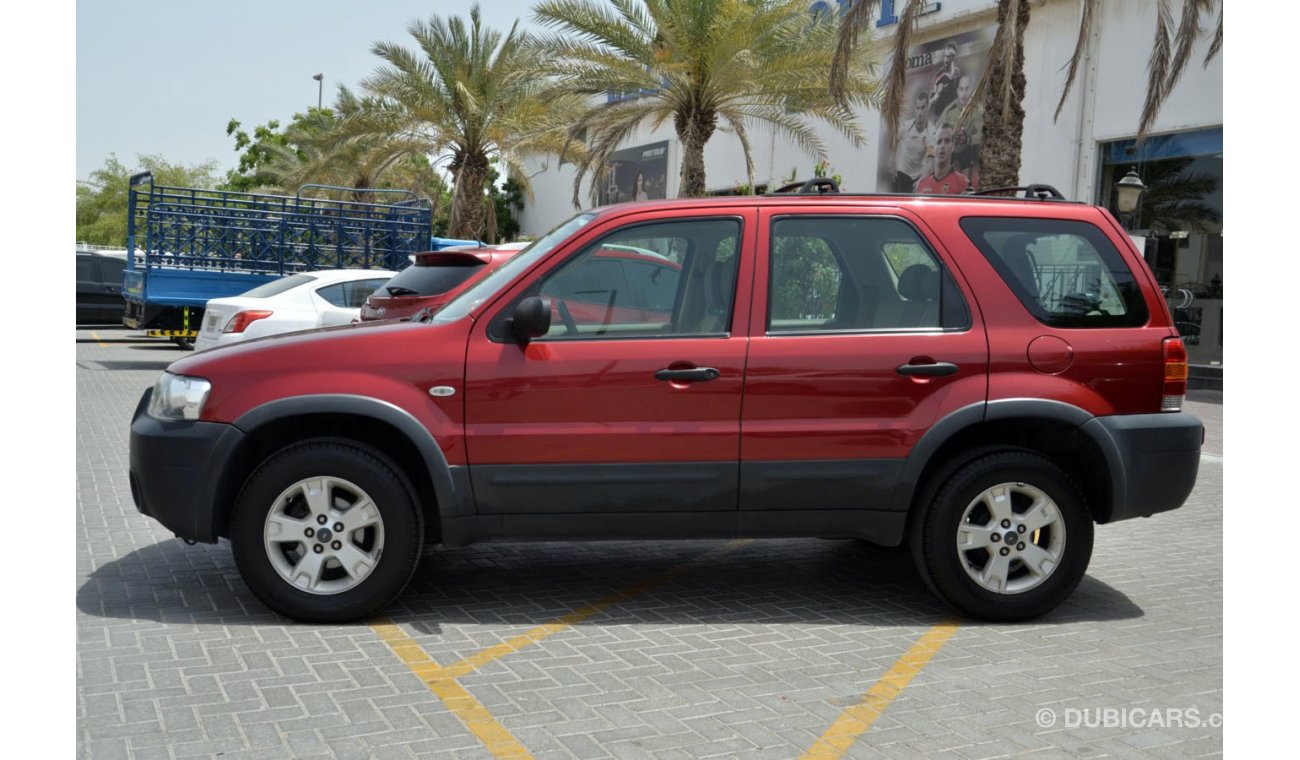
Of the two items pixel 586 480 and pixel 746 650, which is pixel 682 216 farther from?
pixel 746 650

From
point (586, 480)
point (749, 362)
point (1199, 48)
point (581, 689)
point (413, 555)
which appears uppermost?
point (1199, 48)

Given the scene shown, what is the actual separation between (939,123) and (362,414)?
2478 cm

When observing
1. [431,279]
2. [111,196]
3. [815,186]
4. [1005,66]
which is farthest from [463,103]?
[111,196]

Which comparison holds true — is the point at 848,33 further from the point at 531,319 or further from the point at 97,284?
the point at 97,284

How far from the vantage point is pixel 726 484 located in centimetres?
534

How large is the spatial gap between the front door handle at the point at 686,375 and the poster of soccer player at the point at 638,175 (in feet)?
121

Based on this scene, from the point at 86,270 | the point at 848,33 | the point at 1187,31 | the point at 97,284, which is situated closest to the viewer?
the point at 1187,31

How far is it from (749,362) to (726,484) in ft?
1.77

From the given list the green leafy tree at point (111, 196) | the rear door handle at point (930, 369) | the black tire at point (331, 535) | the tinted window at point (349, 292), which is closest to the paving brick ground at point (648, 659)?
the black tire at point (331, 535)

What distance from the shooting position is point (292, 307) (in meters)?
13.7

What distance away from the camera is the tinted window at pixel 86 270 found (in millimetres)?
26000

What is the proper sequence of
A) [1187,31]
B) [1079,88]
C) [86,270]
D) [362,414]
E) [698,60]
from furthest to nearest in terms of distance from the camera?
[86,270], [1079,88], [698,60], [1187,31], [362,414]

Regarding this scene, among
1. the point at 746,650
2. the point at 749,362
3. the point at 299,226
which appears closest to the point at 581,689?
→ the point at 746,650

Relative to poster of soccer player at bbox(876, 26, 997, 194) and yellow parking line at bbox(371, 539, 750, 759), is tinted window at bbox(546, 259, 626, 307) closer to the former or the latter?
yellow parking line at bbox(371, 539, 750, 759)
